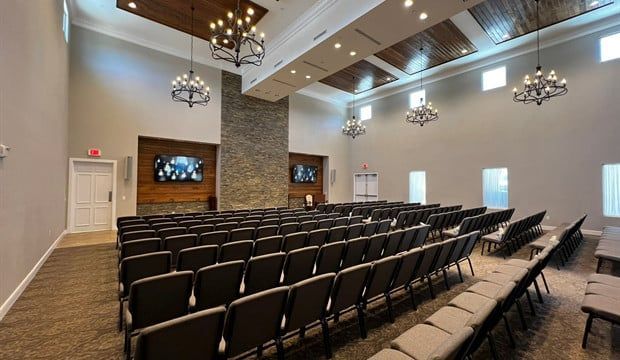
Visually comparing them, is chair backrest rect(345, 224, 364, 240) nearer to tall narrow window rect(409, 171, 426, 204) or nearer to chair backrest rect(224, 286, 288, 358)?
chair backrest rect(224, 286, 288, 358)

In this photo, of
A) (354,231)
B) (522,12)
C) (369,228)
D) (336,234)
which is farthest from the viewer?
(522,12)

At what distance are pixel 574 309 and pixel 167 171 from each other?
436 inches

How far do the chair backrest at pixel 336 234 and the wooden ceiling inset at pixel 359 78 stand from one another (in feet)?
26.5

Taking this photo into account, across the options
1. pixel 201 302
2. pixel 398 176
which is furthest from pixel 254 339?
pixel 398 176

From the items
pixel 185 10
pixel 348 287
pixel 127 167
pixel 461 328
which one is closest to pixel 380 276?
pixel 348 287

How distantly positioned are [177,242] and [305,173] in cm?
1076

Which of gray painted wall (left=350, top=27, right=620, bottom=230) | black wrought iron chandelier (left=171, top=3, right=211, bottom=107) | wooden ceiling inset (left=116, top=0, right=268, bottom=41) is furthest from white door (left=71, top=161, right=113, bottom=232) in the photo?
gray painted wall (left=350, top=27, right=620, bottom=230)

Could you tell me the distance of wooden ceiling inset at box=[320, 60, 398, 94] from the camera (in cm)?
1104

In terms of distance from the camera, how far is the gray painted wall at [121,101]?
8.18 meters

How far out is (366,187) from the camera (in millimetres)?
15023

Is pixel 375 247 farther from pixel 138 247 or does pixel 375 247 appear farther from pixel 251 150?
pixel 251 150

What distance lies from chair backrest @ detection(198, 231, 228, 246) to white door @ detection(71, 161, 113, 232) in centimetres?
660

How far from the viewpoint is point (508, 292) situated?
2025 millimetres

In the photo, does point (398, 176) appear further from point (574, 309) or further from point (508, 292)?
point (508, 292)
